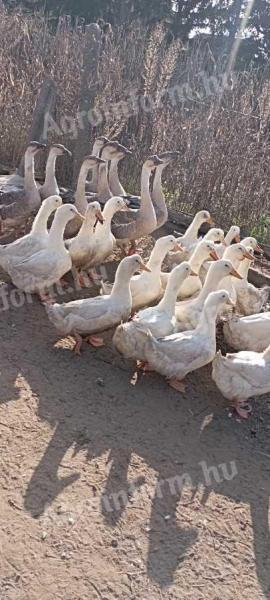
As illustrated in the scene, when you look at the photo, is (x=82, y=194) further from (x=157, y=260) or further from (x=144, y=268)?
(x=144, y=268)

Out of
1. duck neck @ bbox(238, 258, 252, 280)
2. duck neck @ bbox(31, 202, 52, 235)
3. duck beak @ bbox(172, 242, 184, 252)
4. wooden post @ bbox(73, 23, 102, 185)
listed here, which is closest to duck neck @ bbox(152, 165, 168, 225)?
duck beak @ bbox(172, 242, 184, 252)

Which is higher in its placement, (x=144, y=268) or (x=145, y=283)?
(x=144, y=268)

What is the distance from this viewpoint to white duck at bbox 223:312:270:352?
479cm

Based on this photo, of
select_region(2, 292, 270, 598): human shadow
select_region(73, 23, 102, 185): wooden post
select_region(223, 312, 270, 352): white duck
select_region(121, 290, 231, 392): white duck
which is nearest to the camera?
select_region(2, 292, 270, 598): human shadow

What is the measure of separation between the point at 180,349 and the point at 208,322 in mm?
355

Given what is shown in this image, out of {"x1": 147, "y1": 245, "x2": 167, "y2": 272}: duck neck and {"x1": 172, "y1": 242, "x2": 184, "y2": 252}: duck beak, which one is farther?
{"x1": 172, "y1": 242, "x2": 184, "y2": 252}: duck beak

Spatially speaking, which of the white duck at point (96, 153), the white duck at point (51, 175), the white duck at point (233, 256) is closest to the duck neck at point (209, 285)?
the white duck at point (233, 256)

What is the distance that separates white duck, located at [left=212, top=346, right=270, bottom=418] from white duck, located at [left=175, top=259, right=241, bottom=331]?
61cm

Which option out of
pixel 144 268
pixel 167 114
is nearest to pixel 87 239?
pixel 144 268

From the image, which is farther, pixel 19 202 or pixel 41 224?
pixel 19 202

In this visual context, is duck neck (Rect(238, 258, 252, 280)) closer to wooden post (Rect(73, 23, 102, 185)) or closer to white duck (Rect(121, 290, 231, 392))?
white duck (Rect(121, 290, 231, 392))

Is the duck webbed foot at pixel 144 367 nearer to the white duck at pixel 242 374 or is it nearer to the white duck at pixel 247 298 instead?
the white duck at pixel 242 374

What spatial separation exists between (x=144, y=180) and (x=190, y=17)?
1617 centimetres

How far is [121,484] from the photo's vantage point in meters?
3.55
